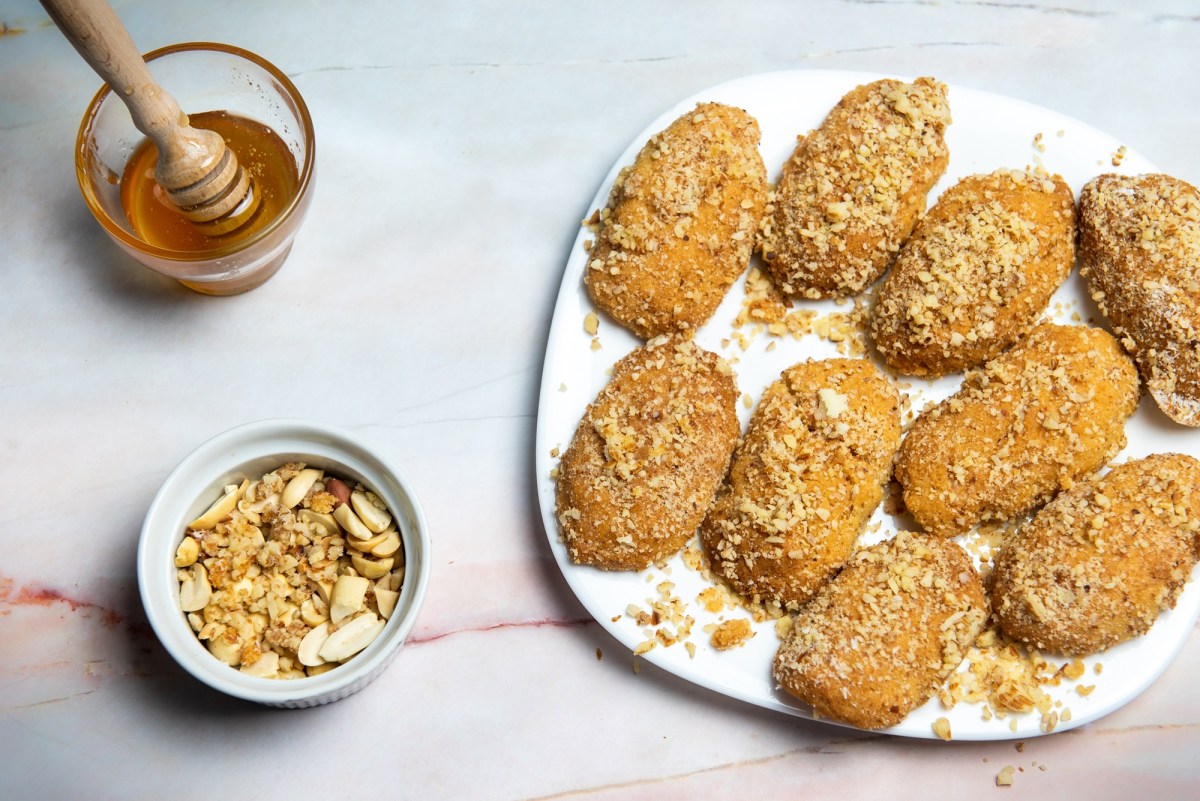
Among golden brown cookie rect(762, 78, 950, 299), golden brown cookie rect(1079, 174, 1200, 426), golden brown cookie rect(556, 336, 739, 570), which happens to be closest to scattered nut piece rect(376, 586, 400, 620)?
golden brown cookie rect(556, 336, 739, 570)

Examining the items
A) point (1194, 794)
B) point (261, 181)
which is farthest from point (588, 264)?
point (1194, 794)

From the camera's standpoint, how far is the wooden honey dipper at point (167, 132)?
43.9 inches

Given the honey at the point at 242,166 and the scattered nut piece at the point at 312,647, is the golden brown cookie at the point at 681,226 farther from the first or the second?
the scattered nut piece at the point at 312,647

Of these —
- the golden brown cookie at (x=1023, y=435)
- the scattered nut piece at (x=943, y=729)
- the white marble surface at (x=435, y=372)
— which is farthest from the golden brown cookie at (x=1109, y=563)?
the white marble surface at (x=435, y=372)

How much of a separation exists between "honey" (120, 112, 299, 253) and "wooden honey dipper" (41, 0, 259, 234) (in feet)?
0.06

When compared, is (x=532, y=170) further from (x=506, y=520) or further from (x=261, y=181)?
(x=506, y=520)

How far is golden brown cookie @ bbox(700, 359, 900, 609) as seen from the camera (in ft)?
4.62

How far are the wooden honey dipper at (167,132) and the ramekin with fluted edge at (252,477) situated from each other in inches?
13.9

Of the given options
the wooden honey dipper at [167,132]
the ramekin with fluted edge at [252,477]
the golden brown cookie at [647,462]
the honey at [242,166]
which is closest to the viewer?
the wooden honey dipper at [167,132]

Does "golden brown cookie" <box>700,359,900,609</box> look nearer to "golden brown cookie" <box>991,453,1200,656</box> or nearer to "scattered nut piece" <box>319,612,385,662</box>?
"golden brown cookie" <box>991,453,1200,656</box>

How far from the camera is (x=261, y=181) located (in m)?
1.58

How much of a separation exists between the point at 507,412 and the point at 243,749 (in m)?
0.69

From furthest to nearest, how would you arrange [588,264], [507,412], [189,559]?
[507,412]
[588,264]
[189,559]

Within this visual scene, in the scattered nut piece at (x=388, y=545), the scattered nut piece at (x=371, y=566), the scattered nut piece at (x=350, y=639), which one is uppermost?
the scattered nut piece at (x=388, y=545)
